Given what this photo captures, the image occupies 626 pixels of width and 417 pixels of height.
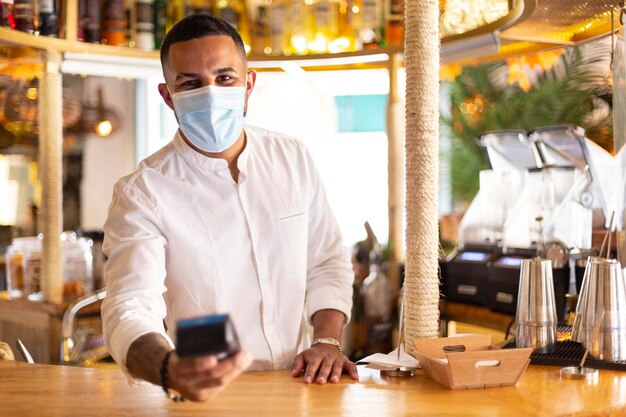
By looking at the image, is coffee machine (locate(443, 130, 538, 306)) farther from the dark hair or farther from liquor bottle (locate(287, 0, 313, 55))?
the dark hair

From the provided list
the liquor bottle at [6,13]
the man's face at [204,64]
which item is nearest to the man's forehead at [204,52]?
the man's face at [204,64]

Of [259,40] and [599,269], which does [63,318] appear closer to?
[259,40]

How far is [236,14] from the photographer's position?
3994mm

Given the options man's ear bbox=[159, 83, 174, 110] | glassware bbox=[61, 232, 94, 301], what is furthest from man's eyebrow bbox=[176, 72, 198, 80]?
glassware bbox=[61, 232, 94, 301]

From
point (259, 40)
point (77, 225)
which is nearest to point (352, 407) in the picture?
point (259, 40)

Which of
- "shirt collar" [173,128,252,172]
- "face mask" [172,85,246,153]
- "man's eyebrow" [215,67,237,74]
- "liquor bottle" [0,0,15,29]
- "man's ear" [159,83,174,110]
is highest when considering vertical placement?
"liquor bottle" [0,0,15,29]

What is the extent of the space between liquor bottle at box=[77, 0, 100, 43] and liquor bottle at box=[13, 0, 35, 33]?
0.29m

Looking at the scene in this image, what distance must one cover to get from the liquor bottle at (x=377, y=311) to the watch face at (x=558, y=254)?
1.19 metres

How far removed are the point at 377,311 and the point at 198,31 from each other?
212cm

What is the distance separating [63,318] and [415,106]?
204 cm

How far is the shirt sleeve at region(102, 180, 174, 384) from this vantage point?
162 cm

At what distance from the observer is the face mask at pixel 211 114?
1959mm

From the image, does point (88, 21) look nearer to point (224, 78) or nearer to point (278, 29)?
point (278, 29)

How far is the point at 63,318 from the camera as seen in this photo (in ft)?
11.0
